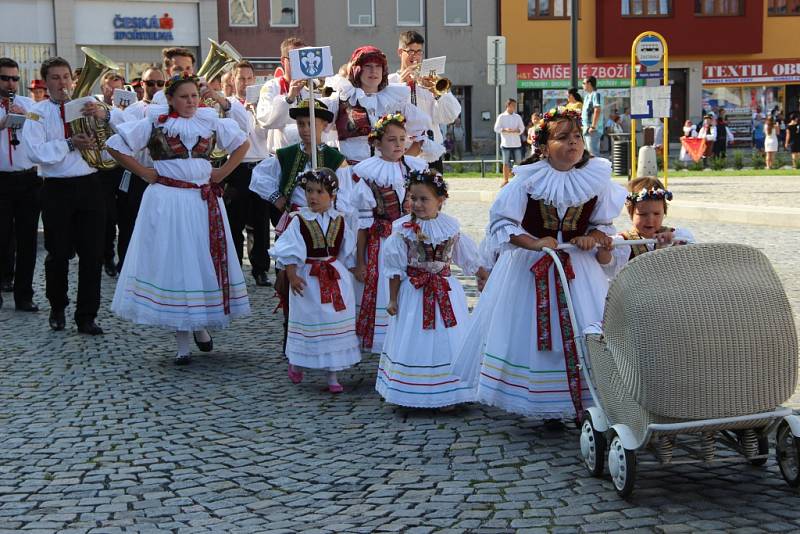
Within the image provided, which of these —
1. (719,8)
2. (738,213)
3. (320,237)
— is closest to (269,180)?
(320,237)

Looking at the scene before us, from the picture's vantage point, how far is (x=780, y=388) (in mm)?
5035

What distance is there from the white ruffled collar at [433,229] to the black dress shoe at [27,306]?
5.62 meters

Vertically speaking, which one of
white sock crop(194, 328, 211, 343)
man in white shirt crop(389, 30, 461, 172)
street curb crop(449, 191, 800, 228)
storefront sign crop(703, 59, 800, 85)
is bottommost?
white sock crop(194, 328, 211, 343)

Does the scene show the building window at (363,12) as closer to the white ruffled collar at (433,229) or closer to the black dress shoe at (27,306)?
the black dress shoe at (27,306)

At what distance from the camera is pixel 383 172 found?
26.3 ft

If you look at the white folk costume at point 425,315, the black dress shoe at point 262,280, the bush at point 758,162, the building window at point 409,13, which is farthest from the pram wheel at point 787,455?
the building window at point 409,13

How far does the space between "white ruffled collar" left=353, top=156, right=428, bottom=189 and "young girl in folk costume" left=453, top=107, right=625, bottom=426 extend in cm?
171

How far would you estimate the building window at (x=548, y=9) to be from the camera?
4934cm

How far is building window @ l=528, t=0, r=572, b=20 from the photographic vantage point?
49344 millimetres

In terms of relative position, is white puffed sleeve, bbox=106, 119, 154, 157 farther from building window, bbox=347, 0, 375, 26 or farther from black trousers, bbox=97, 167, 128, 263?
building window, bbox=347, 0, 375, 26

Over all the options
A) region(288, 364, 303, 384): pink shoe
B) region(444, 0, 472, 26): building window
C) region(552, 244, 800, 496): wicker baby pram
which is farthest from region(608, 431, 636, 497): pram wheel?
region(444, 0, 472, 26): building window

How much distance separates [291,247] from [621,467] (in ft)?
10.7

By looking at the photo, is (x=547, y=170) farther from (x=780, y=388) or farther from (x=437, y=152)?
(x=437, y=152)

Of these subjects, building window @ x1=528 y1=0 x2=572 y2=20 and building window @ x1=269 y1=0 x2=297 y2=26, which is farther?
building window @ x1=528 y1=0 x2=572 y2=20
